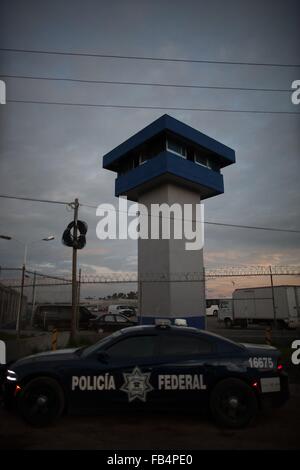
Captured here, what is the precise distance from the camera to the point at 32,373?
4734 millimetres

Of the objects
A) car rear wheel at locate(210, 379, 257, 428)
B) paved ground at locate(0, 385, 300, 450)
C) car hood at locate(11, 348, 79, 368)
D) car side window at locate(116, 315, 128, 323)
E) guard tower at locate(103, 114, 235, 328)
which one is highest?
guard tower at locate(103, 114, 235, 328)

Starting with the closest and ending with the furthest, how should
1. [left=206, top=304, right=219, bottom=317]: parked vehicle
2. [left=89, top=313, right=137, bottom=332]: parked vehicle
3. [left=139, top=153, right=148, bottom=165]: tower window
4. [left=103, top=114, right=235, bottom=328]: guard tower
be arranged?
[left=103, top=114, right=235, bottom=328]: guard tower
[left=89, top=313, right=137, bottom=332]: parked vehicle
[left=139, top=153, right=148, bottom=165]: tower window
[left=206, top=304, right=219, bottom=317]: parked vehicle

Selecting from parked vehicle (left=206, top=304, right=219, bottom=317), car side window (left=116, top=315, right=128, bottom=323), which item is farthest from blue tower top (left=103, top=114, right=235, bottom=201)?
parked vehicle (left=206, top=304, right=219, bottom=317)

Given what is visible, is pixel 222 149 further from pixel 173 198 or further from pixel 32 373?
pixel 32 373

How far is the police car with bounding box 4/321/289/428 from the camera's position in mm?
4629

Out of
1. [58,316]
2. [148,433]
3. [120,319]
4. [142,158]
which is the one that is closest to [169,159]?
[142,158]

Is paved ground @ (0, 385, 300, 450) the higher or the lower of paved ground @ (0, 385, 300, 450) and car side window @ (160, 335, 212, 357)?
the lower

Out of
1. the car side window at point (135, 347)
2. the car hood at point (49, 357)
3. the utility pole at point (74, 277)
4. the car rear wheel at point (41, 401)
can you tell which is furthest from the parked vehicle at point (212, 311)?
the car rear wheel at point (41, 401)

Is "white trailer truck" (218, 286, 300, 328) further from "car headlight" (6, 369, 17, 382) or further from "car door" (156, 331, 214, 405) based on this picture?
"car headlight" (6, 369, 17, 382)

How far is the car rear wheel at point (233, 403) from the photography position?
15.1 ft

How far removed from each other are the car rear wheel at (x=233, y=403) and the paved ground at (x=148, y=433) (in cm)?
16

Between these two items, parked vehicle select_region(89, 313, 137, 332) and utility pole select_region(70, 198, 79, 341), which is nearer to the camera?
utility pole select_region(70, 198, 79, 341)

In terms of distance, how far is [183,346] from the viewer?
4.98 metres

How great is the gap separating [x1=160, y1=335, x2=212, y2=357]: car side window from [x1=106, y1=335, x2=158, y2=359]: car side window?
155 millimetres
